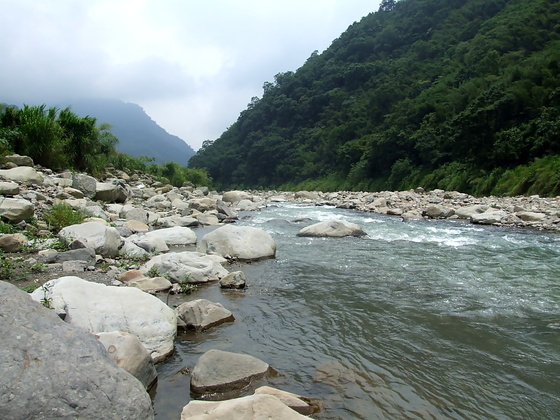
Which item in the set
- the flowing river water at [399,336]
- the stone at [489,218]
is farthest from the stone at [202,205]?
the stone at [489,218]

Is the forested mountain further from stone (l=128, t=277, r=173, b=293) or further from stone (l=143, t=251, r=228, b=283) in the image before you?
stone (l=128, t=277, r=173, b=293)

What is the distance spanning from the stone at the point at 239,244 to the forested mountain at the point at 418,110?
16.4 metres

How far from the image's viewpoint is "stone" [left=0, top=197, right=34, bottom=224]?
818 centimetres

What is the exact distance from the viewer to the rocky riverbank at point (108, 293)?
8.03 feet

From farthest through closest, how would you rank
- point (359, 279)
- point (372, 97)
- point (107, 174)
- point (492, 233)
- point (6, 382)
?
point (372, 97), point (107, 174), point (492, 233), point (359, 279), point (6, 382)

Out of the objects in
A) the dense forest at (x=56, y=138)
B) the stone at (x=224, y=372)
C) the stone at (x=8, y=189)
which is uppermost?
the dense forest at (x=56, y=138)

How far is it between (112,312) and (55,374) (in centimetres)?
151

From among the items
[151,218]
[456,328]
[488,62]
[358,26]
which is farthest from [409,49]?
[456,328]

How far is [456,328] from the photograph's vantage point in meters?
4.63

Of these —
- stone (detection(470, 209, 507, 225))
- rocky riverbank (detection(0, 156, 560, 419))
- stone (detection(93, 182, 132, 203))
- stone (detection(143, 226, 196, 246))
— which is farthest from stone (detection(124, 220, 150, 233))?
stone (detection(470, 209, 507, 225))

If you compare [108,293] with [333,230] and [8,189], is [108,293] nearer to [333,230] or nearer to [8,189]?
[8,189]

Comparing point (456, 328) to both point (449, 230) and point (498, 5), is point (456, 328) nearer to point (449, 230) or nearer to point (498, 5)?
point (449, 230)

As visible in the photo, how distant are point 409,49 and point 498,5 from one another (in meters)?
14.3

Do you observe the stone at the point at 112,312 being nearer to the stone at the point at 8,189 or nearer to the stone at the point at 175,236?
the stone at the point at 175,236
